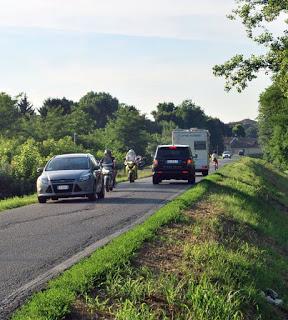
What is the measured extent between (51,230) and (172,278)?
16.7 feet

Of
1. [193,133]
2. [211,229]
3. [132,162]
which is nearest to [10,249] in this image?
[211,229]

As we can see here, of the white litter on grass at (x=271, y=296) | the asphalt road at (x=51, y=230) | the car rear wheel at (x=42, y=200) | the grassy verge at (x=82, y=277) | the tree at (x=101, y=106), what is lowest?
the white litter on grass at (x=271, y=296)

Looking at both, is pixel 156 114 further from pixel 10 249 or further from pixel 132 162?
pixel 10 249

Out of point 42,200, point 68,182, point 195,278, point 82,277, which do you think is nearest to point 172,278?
point 195,278

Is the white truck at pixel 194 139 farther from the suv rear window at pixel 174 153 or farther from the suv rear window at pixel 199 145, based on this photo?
the suv rear window at pixel 174 153

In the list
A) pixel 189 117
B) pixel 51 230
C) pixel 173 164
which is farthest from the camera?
pixel 189 117

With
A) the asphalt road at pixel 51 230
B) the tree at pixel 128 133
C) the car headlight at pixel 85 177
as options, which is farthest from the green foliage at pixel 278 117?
the asphalt road at pixel 51 230

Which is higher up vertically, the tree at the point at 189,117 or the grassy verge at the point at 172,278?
the tree at the point at 189,117

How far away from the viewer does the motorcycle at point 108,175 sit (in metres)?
24.3

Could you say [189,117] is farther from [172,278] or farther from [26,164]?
[172,278]

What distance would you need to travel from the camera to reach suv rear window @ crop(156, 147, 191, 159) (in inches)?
1154

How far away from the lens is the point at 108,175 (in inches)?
964

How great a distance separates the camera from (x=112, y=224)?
1295 cm

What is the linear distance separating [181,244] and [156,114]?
166267 millimetres
